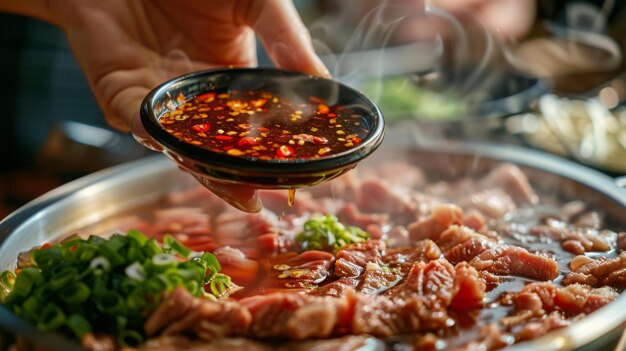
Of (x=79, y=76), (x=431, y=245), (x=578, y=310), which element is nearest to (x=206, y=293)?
(x=431, y=245)

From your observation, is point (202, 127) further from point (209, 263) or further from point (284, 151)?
point (209, 263)

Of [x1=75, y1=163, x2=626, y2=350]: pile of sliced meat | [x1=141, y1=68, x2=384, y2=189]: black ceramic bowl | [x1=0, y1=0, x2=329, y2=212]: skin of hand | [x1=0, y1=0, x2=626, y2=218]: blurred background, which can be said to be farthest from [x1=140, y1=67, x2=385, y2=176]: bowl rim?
[x1=0, y1=0, x2=626, y2=218]: blurred background

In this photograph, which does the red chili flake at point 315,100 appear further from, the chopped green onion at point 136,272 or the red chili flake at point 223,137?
the chopped green onion at point 136,272

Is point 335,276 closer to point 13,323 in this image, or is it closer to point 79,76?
point 13,323

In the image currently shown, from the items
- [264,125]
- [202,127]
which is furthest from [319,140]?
[202,127]

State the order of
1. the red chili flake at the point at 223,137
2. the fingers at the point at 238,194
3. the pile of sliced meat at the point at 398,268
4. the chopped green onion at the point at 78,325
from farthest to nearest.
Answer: the fingers at the point at 238,194
the red chili flake at the point at 223,137
the pile of sliced meat at the point at 398,268
the chopped green onion at the point at 78,325

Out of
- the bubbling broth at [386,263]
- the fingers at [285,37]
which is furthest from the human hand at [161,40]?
the bubbling broth at [386,263]
